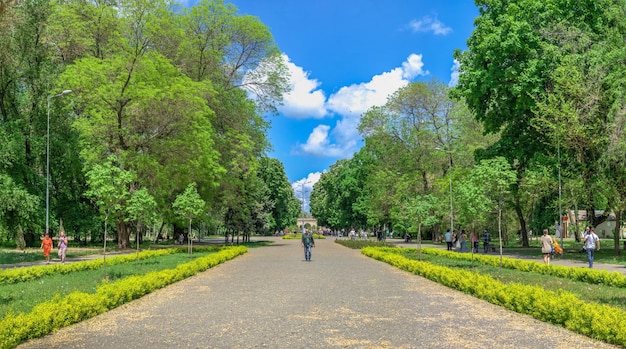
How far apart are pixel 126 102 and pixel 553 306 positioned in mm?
26152

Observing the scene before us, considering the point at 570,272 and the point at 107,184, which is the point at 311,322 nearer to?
the point at 107,184

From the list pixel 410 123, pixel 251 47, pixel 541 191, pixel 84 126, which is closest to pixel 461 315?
pixel 541 191

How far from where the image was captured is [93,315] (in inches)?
397

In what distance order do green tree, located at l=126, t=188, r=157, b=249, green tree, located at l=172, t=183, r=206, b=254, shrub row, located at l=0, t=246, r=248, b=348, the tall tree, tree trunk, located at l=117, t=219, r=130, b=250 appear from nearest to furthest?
1. shrub row, located at l=0, t=246, r=248, b=348
2. green tree, located at l=126, t=188, r=157, b=249
3. the tall tree
4. green tree, located at l=172, t=183, r=206, b=254
5. tree trunk, located at l=117, t=219, r=130, b=250

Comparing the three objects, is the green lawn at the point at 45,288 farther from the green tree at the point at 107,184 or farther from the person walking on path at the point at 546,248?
the person walking on path at the point at 546,248

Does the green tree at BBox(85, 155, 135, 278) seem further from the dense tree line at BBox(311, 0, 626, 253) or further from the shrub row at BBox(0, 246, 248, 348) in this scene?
the dense tree line at BBox(311, 0, 626, 253)

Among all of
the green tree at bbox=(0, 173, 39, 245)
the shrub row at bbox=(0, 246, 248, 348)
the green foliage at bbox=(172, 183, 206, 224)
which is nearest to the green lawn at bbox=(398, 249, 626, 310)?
the shrub row at bbox=(0, 246, 248, 348)

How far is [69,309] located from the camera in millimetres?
9289

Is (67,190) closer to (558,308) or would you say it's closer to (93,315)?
(93,315)

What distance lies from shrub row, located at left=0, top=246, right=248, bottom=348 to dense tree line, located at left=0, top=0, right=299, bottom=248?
10.6 meters

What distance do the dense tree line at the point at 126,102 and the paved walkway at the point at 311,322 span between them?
1221cm

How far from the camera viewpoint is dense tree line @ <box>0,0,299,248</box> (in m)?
29.2

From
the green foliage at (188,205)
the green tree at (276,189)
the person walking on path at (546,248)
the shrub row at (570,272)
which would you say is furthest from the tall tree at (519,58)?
the green tree at (276,189)

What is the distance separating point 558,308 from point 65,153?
33.6 meters
